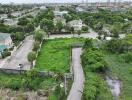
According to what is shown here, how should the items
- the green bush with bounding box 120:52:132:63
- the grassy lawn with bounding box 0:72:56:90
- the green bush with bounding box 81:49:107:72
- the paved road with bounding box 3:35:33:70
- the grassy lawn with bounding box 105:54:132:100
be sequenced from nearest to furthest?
the grassy lawn with bounding box 105:54:132:100, the grassy lawn with bounding box 0:72:56:90, the green bush with bounding box 81:49:107:72, the paved road with bounding box 3:35:33:70, the green bush with bounding box 120:52:132:63

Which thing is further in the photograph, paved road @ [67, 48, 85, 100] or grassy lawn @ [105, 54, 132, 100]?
grassy lawn @ [105, 54, 132, 100]

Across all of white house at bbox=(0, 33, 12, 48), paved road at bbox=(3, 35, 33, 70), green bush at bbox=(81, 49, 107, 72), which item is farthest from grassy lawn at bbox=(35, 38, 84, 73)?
white house at bbox=(0, 33, 12, 48)

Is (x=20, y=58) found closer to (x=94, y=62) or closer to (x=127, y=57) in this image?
(x=94, y=62)

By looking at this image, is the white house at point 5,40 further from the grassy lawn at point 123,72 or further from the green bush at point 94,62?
the grassy lawn at point 123,72

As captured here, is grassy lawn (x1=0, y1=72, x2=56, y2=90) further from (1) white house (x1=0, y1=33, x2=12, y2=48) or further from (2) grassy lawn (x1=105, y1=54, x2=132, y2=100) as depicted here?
(1) white house (x1=0, y1=33, x2=12, y2=48)

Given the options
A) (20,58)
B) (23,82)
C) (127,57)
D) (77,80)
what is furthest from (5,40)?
(77,80)

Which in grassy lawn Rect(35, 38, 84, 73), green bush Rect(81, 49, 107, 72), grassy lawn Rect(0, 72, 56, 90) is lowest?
grassy lawn Rect(35, 38, 84, 73)
